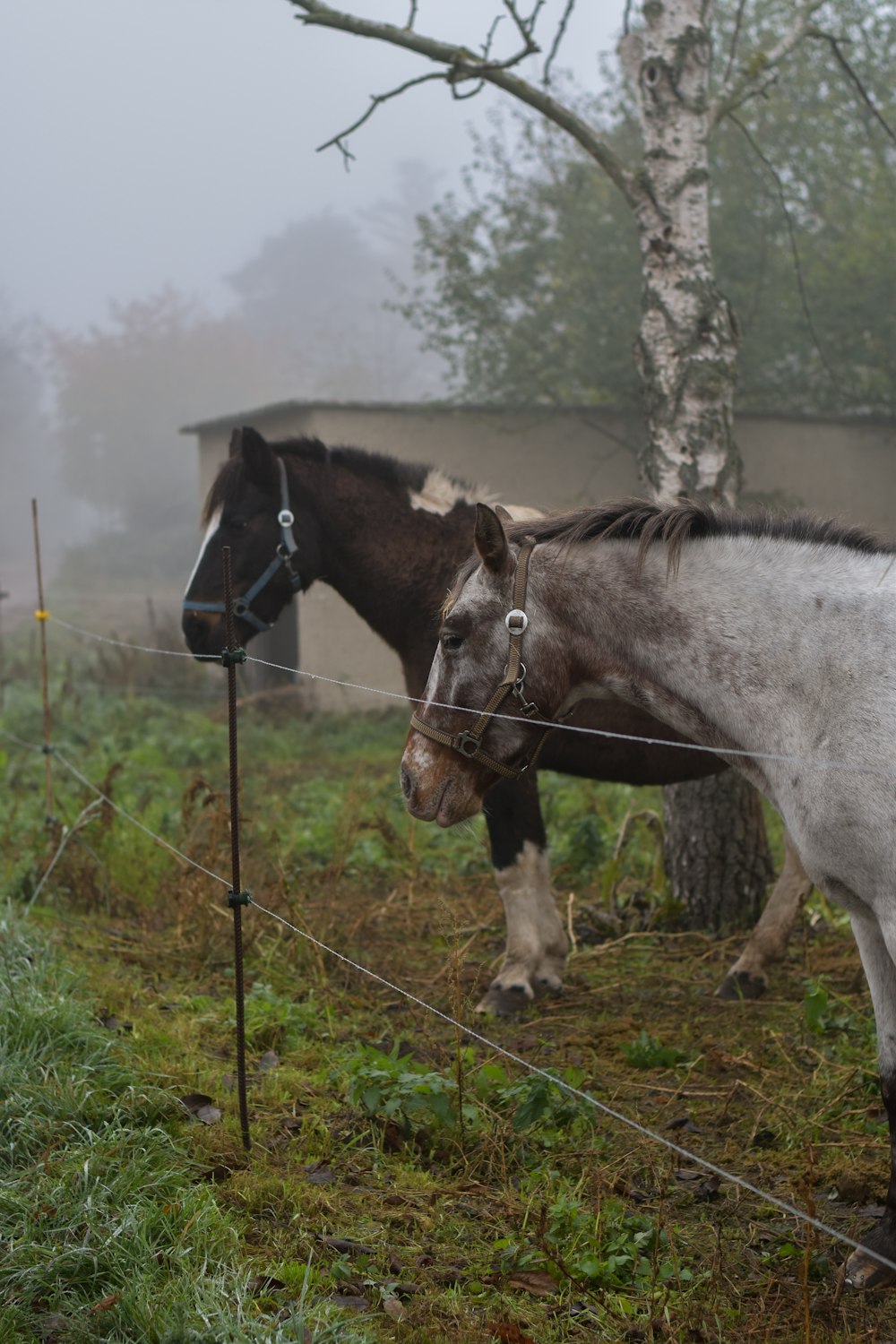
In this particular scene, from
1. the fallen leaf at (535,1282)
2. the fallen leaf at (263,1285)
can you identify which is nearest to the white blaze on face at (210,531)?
the fallen leaf at (263,1285)

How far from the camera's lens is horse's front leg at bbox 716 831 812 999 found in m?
4.82

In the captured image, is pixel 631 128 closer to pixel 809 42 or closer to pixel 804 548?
pixel 809 42

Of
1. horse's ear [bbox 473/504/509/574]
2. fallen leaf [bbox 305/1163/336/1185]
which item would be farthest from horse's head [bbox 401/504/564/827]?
fallen leaf [bbox 305/1163/336/1185]

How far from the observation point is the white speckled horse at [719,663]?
263 cm

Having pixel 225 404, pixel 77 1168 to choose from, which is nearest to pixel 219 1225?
pixel 77 1168

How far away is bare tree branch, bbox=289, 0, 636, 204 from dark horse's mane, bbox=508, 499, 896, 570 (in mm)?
3110

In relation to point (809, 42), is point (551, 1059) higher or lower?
lower

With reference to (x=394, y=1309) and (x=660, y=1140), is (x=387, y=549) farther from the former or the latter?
(x=394, y=1309)

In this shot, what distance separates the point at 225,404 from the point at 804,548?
59.1 metres

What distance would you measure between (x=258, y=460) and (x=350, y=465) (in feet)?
1.43

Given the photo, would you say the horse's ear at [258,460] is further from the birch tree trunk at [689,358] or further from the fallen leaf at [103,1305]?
the fallen leaf at [103,1305]

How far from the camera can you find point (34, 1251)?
2500mm

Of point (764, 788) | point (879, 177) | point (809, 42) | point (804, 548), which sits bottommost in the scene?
point (764, 788)

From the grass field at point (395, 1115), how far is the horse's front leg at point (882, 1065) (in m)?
0.08
